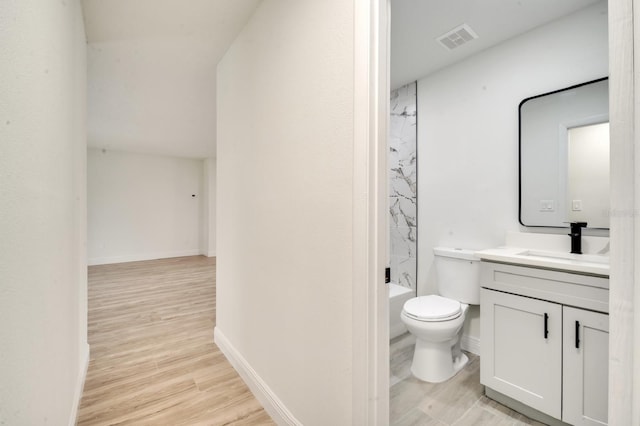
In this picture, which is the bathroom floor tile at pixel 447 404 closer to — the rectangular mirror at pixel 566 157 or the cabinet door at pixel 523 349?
the cabinet door at pixel 523 349

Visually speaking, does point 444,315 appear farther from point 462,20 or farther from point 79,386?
point 79,386

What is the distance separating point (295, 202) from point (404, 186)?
175cm

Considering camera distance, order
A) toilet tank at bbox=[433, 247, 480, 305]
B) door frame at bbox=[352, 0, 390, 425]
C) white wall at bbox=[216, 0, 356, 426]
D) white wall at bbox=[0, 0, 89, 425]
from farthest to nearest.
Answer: toilet tank at bbox=[433, 247, 480, 305], white wall at bbox=[216, 0, 356, 426], door frame at bbox=[352, 0, 390, 425], white wall at bbox=[0, 0, 89, 425]

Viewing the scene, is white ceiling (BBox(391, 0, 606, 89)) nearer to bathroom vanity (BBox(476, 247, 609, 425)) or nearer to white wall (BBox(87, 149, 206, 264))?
bathroom vanity (BBox(476, 247, 609, 425))

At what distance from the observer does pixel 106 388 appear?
1.83m

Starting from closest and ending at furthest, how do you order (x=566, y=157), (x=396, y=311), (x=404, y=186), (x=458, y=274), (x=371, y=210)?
(x=371, y=210), (x=566, y=157), (x=458, y=274), (x=396, y=311), (x=404, y=186)

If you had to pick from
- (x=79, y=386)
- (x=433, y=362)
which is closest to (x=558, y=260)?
(x=433, y=362)

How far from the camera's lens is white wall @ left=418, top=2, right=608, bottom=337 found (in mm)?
1827

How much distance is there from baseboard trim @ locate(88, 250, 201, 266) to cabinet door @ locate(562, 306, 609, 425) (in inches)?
274

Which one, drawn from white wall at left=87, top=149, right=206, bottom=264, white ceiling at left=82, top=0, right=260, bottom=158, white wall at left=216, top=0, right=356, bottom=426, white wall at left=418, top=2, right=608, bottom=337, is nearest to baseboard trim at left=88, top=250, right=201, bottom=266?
white wall at left=87, top=149, right=206, bottom=264

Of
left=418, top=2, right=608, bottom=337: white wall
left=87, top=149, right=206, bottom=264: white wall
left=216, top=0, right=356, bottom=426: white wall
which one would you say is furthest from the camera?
left=87, top=149, right=206, bottom=264: white wall

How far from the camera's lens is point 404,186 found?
2.85 meters

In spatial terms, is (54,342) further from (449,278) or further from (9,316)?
(449,278)

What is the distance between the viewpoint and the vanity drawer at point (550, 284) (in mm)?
1345
